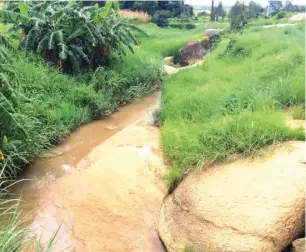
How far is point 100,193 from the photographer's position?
16.3 feet

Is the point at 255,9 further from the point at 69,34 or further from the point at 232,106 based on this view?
the point at 232,106

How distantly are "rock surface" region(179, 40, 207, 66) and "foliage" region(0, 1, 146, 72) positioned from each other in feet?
16.4

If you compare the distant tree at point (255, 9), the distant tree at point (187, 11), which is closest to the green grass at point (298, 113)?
the distant tree at point (187, 11)

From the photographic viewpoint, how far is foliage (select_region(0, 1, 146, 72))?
28.0 ft

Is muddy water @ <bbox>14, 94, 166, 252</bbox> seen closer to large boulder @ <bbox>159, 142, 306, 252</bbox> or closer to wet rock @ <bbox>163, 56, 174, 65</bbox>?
large boulder @ <bbox>159, 142, 306, 252</bbox>

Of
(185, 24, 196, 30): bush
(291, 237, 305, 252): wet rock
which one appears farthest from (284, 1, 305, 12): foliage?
(291, 237, 305, 252): wet rock

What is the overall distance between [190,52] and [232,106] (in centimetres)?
886

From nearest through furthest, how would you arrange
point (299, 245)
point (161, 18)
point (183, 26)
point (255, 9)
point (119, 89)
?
point (299, 245), point (119, 89), point (161, 18), point (183, 26), point (255, 9)

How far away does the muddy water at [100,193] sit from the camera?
4324 mm

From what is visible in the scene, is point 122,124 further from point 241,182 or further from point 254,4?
point 254,4

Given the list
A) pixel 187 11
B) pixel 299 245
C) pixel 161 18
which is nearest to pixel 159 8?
pixel 161 18

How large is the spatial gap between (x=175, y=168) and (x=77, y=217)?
1396 millimetres

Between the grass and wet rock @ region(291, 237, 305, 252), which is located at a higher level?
the grass

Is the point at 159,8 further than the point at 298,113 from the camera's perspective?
Yes
